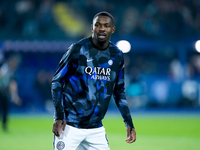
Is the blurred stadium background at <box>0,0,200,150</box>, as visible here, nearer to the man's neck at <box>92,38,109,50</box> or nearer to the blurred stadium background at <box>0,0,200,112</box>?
the blurred stadium background at <box>0,0,200,112</box>

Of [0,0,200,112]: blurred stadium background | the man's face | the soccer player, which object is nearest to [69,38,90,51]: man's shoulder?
the soccer player

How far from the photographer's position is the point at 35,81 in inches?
832

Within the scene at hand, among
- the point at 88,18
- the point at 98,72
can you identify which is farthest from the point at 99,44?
the point at 88,18

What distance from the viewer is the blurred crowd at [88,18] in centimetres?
2194

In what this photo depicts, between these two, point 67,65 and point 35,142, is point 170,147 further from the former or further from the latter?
point 67,65

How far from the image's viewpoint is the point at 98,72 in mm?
3871

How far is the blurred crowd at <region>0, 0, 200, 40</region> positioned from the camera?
21.9m

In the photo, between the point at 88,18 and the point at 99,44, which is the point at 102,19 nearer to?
the point at 99,44

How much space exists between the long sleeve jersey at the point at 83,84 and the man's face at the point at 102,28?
0.13 m

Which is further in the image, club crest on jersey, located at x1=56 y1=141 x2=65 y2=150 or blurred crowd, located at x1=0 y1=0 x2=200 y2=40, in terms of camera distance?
blurred crowd, located at x1=0 y1=0 x2=200 y2=40

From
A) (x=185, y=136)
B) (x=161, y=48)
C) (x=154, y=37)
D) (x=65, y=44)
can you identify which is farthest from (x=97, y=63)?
(x=161, y=48)

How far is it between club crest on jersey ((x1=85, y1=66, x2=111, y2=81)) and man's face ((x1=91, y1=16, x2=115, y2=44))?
292 millimetres

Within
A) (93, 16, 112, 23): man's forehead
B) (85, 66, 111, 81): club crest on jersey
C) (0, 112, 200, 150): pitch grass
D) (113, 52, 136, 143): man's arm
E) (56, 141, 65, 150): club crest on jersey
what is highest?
(93, 16, 112, 23): man's forehead

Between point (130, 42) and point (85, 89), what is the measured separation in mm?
18173
